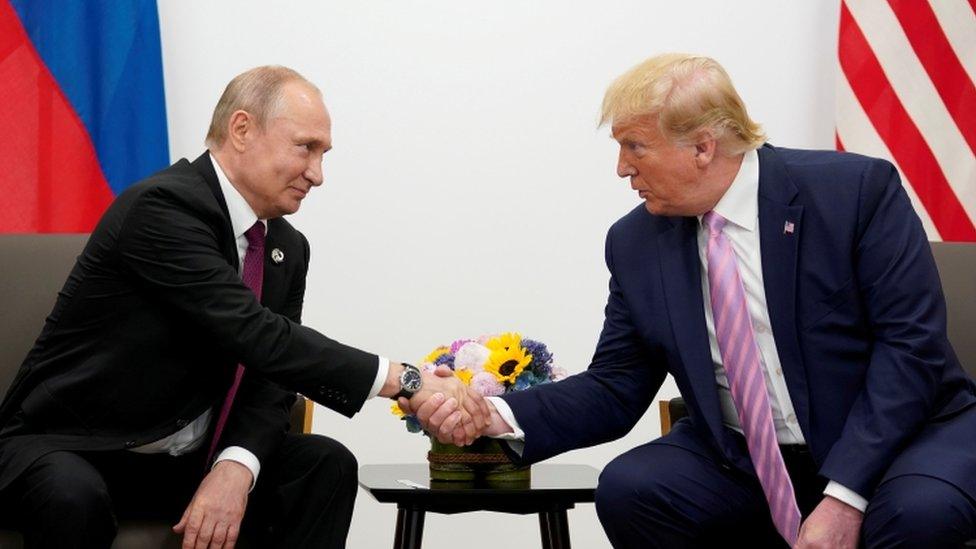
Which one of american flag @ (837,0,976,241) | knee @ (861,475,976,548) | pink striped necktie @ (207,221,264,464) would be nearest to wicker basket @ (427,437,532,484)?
pink striped necktie @ (207,221,264,464)

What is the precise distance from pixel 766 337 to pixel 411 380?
758 millimetres

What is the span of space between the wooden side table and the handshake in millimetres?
122

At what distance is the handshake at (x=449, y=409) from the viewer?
2.76 meters

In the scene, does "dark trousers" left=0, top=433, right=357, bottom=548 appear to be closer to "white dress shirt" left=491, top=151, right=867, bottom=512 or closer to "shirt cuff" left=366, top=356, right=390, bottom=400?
"shirt cuff" left=366, top=356, right=390, bottom=400

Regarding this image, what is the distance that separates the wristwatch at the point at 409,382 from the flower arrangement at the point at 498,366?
155 millimetres

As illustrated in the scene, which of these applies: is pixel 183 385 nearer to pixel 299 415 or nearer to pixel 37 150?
pixel 299 415

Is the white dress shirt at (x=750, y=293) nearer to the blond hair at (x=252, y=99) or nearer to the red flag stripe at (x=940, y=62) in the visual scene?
the blond hair at (x=252, y=99)

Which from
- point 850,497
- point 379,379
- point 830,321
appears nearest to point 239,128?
point 379,379

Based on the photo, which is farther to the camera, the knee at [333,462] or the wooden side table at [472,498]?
the wooden side table at [472,498]

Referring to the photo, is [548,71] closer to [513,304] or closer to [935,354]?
[513,304]

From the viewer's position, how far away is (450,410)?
2771mm

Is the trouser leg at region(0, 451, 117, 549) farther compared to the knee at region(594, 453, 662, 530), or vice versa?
the knee at region(594, 453, 662, 530)

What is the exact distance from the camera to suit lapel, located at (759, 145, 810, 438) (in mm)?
2545

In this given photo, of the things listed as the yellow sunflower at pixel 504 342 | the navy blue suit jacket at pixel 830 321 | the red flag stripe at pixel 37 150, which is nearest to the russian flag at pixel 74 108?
the red flag stripe at pixel 37 150
